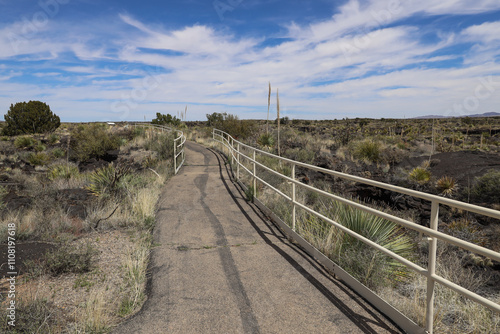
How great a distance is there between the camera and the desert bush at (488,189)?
31.1 ft

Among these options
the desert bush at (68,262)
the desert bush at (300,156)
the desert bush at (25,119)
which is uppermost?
the desert bush at (25,119)

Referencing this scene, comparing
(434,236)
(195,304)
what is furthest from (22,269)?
(434,236)

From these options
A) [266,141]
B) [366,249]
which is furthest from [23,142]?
[366,249]

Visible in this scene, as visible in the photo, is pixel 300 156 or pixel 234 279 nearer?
pixel 234 279

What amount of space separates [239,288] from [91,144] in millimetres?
18761

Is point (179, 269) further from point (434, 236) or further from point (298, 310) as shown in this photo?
point (434, 236)

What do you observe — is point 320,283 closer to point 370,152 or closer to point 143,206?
point 143,206

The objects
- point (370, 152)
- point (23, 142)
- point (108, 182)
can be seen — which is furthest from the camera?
point (23, 142)

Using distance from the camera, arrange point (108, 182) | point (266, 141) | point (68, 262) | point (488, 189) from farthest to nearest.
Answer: point (266, 141) < point (488, 189) < point (108, 182) < point (68, 262)

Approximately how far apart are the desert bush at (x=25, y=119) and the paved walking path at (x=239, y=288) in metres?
35.8

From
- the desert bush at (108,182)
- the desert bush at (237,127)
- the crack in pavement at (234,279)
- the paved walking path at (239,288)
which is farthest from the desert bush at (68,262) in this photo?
the desert bush at (237,127)

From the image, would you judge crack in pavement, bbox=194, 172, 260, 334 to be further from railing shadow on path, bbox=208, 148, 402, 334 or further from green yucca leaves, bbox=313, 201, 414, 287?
green yucca leaves, bbox=313, 201, 414, 287

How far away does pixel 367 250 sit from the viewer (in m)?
4.55

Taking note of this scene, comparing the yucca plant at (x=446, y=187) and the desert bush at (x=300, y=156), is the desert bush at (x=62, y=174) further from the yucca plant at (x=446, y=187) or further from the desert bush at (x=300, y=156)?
the yucca plant at (x=446, y=187)
